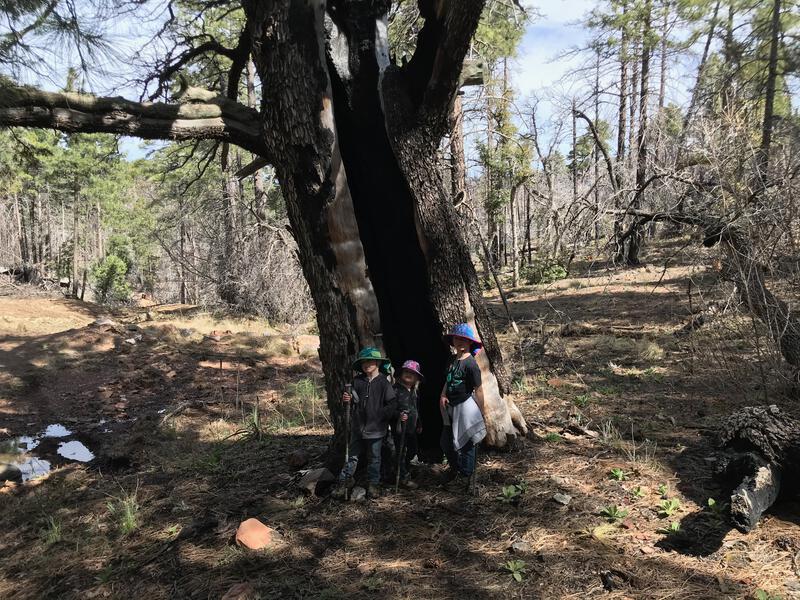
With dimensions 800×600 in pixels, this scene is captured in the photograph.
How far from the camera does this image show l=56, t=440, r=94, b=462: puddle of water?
625 cm

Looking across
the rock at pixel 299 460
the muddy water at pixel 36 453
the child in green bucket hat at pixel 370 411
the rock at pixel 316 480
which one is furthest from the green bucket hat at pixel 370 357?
the muddy water at pixel 36 453

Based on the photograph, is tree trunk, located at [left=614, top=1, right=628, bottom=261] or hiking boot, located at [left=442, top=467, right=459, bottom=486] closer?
hiking boot, located at [left=442, top=467, right=459, bottom=486]

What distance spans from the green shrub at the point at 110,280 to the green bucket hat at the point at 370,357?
35119 millimetres

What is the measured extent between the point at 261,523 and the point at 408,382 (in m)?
1.46

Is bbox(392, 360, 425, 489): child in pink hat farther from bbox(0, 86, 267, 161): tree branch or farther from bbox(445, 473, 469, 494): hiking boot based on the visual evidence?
bbox(0, 86, 267, 161): tree branch

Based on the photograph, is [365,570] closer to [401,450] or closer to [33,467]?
[401,450]

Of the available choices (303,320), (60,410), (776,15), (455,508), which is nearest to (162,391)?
(60,410)

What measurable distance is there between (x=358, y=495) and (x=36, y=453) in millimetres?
5165

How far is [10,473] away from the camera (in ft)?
18.4

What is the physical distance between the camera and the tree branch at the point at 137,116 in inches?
148

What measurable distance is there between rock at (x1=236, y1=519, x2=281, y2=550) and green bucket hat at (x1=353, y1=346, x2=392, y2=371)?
131cm

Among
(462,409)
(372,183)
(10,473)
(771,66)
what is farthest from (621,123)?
(10,473)

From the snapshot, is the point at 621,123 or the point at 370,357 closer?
the point at 370,357

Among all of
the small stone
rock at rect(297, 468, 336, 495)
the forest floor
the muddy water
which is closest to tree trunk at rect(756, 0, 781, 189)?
the forest floor
